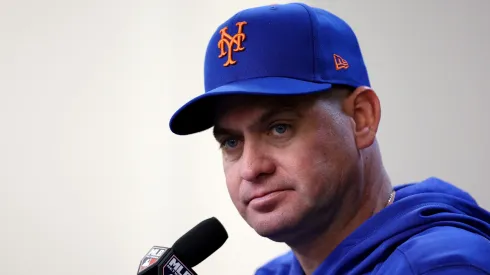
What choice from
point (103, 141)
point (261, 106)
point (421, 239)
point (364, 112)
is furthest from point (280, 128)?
point (103, 141)

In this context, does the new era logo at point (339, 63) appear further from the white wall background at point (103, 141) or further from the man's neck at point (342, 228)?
the white wall background at point (103, 141)

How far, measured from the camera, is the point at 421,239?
0.87 metres

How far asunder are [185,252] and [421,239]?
0.41 m

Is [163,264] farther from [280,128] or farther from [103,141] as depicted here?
[103,141]

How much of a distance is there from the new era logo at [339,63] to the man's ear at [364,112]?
0.14 feet

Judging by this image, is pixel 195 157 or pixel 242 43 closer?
pixel 242 43

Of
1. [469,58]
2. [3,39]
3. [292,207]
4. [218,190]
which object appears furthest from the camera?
[3,39]

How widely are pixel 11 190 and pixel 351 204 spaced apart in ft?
5.60

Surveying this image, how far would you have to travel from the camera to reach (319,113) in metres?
0.96

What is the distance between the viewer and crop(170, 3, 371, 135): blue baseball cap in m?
0.96

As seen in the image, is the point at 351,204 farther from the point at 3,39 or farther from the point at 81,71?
the point at 3,39

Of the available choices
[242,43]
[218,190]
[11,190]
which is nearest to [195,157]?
[218,190]

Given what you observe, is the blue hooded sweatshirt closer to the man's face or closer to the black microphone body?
the man's face

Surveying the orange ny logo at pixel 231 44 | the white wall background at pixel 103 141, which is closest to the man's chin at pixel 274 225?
the orange ny logo at pixel 231 44
